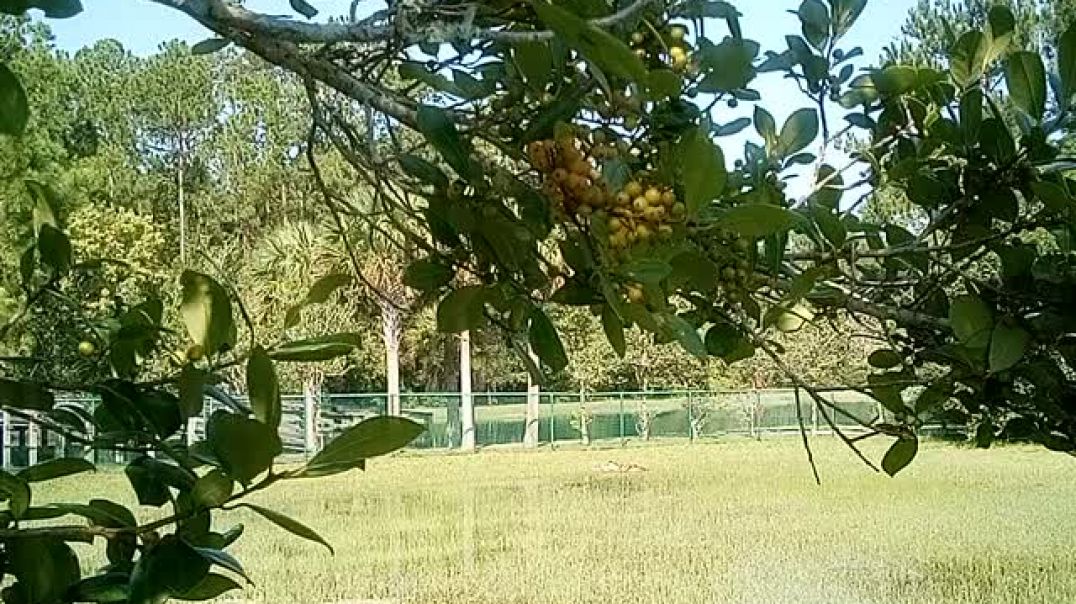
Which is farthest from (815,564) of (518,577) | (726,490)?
(518,577)

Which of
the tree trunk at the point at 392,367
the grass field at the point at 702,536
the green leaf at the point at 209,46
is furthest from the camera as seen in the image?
the grass field at the point at 702,536

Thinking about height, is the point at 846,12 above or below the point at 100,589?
above

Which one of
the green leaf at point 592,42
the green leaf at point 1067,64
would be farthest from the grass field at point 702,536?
the green leaf at point 592,42

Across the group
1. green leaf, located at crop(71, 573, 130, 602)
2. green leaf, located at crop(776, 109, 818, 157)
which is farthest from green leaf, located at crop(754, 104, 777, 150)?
green leaf, located at crop(71, 573, 130, 602)

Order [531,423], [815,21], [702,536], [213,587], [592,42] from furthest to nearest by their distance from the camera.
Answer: [531,423] < [702,536] < [815,21] < [213,587] < [592,42]

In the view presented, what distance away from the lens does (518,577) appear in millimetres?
2596

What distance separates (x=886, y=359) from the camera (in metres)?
0.53

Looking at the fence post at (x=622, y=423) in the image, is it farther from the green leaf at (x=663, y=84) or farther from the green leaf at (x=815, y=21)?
the green leaf at (x=663, y=84)

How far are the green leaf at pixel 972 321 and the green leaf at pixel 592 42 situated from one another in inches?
10.4

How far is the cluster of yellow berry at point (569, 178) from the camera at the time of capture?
32 centimetres

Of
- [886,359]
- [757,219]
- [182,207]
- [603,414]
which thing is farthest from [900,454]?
[603,414]

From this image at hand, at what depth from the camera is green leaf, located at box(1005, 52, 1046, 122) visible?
1.41ft

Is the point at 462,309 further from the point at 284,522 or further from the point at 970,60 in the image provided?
the point at 970,60

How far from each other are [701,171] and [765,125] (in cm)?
25
